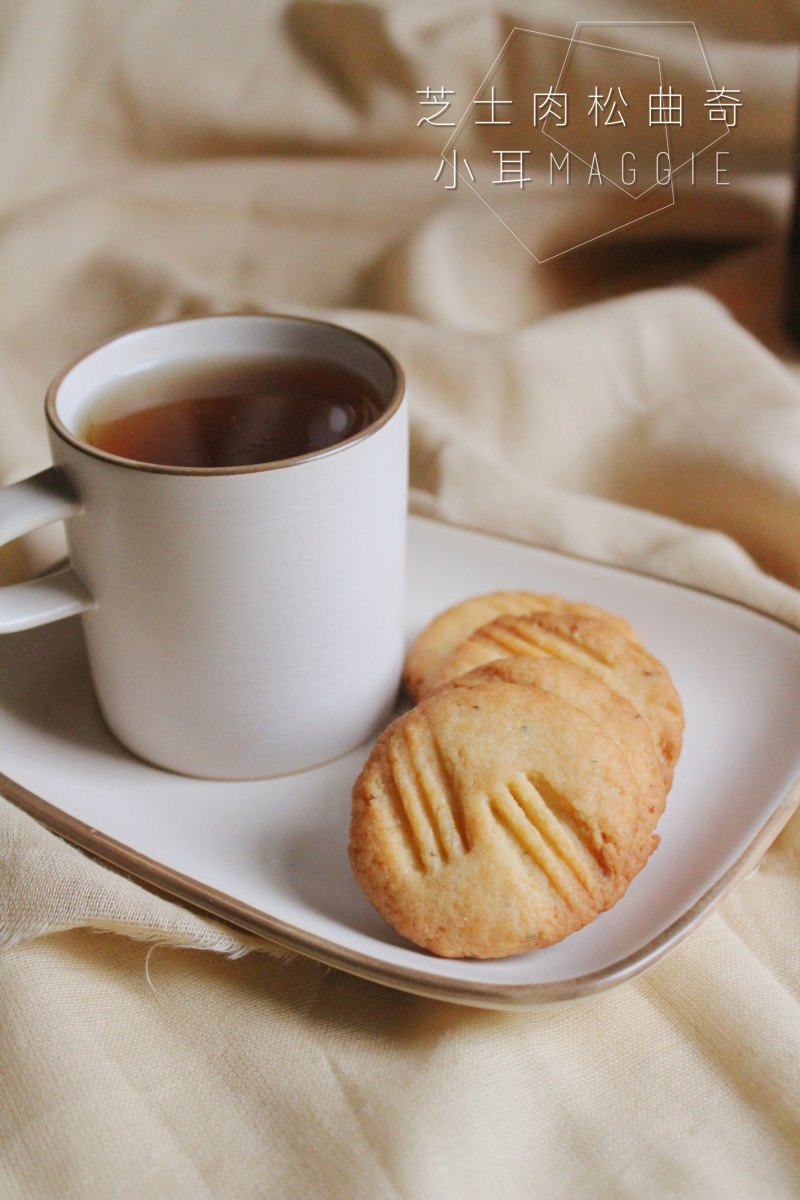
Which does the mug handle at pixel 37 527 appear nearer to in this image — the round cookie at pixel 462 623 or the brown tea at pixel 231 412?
the brown tea at pixel 231 412

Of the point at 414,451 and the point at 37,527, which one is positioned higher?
the point at 37,527

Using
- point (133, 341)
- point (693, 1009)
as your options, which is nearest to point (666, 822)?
point (693, 1009)

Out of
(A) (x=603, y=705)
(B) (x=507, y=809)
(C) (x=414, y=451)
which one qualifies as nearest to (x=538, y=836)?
(B) (x=507, y=809)

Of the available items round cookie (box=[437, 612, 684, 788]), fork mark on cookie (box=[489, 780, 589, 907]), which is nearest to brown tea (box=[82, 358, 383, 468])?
round cookie (box=[437, 612, 684, 788])

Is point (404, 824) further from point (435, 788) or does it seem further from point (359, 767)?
point (359, 767)

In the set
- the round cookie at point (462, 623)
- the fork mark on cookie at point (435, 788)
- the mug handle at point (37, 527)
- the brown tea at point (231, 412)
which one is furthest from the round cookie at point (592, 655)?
the mug handle at point (37, 527)
